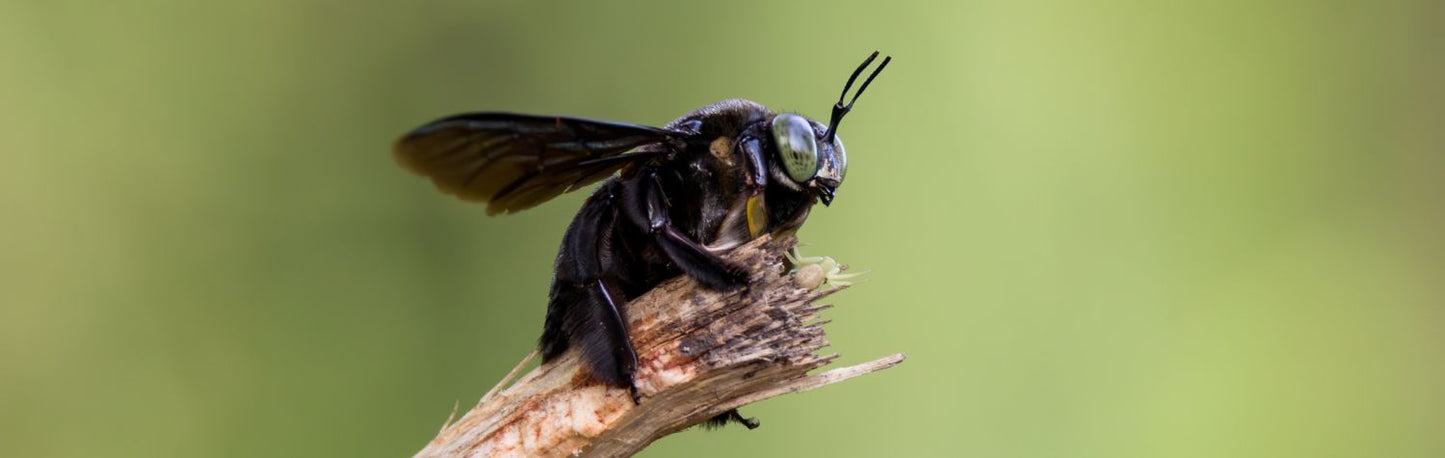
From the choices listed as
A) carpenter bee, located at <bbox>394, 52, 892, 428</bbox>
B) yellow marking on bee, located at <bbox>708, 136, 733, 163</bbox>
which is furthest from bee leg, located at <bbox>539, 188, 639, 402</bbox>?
yellow marking on bee, located at <bbox>708, 136, 733, 163</bbox>

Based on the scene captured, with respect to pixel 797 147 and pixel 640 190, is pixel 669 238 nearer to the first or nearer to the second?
pixel 640 190

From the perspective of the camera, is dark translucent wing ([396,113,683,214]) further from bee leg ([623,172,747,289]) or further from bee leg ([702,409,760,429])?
bee leg ([702,409,760,429])

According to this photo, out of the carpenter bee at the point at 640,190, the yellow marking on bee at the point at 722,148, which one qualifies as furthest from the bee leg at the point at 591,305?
the yellow marking on bee at the point at 722,148

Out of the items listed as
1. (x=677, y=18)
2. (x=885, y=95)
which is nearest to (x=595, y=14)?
(x=677, y=18)

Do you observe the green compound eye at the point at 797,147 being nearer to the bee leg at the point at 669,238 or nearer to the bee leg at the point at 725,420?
the bee leg at the point at 669,238

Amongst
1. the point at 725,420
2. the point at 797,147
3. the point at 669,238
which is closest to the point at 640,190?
the point at 669,238

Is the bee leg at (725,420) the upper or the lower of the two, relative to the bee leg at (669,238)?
lower
